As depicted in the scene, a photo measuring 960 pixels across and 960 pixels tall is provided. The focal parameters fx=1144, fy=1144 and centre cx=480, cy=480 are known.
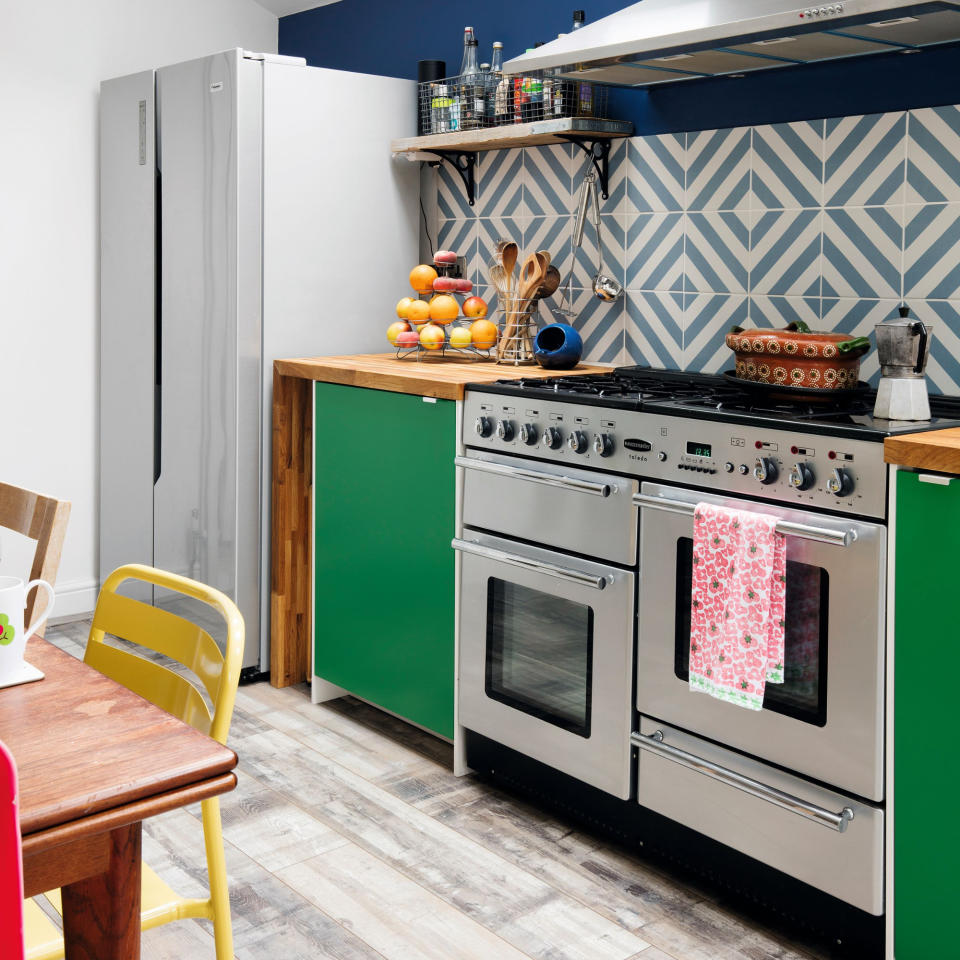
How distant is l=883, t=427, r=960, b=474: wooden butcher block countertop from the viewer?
5.90ft

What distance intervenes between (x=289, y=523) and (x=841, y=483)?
6.40 ft

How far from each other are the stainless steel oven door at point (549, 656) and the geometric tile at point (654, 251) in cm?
92

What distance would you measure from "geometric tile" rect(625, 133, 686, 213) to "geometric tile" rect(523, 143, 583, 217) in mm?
204

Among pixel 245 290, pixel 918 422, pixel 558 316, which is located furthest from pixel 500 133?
pixel 918 422

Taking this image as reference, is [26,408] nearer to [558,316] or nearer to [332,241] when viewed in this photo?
[332,241]

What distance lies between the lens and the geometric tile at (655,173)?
3070 millimetres

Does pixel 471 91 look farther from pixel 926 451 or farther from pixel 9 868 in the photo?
pixel 9 868

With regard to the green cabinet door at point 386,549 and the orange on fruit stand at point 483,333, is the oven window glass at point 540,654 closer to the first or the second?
the green cabinet door at point 386,549

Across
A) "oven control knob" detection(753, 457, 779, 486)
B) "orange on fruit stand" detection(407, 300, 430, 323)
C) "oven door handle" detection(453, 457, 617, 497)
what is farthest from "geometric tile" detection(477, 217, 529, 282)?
"oven control knob" detection(753, 457, 779, 486)

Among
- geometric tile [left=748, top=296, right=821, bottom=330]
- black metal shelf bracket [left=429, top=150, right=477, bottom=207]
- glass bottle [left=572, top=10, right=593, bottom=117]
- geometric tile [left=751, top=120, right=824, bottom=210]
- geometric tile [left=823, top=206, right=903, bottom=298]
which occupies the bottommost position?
geometric tile [left=748, top=296, right=821, bottom=330]

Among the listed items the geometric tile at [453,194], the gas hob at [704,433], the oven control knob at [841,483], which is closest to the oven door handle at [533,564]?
the gas hob at [704,433]

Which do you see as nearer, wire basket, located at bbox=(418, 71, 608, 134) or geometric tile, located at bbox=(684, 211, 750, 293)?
geometric tile, located at bbox=(684, 211, 750, 293)

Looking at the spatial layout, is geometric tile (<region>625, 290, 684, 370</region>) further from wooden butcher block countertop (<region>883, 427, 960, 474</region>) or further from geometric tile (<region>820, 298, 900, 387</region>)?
wooden butcher block countertop (<region>883, 427, 960, 474</region>)

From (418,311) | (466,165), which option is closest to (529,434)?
(418,311)
